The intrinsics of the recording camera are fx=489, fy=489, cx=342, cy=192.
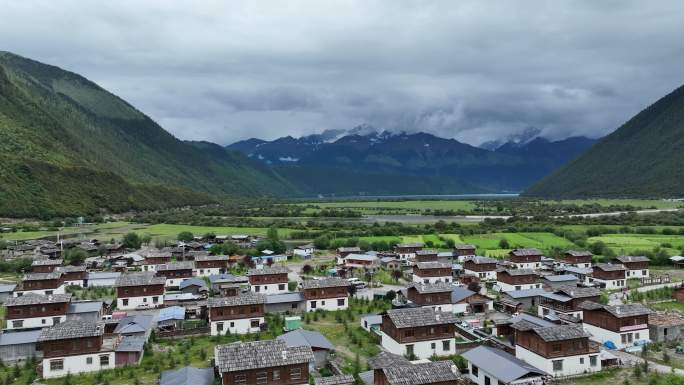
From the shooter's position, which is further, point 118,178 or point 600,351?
point 118,178

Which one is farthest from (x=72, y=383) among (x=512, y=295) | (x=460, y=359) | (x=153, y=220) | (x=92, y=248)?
(x=153, y=220)

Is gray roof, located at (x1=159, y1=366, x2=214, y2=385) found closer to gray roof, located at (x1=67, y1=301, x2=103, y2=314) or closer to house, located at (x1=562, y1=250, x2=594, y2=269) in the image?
gray roof, located at (x1=67, y1=301, x2=103, y2=314)

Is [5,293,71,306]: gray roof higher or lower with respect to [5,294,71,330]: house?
higher

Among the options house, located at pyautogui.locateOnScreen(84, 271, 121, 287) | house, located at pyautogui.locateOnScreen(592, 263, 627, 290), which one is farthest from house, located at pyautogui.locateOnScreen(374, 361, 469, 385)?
house, located at pyautogui.locateOnScreen(84, 271, 121, 287)

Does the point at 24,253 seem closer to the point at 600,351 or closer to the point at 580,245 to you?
the point at 600,351

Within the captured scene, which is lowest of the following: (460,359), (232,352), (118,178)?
(460,359)

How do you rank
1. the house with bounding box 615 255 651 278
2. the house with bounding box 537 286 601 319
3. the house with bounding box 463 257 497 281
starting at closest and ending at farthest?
the house with bounding box 537 286 601 319
the house with bounding box 615 255 651 278
the house with bounding box 463 257 497 281

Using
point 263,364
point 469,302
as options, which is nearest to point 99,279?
point 263,364
